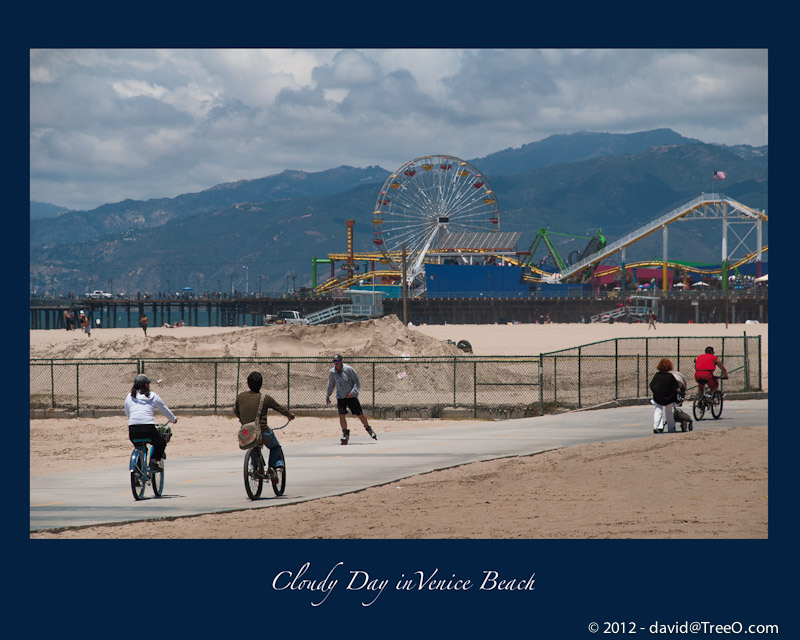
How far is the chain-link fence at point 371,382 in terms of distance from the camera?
29266 millimetres

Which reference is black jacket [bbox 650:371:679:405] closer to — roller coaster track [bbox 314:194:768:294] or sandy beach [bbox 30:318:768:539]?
sandy beach [bbox 30:318:768:539]

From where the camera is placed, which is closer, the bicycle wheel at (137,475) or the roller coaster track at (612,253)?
the bicycle wheel at (137,475)

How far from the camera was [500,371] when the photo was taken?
36.0 meters

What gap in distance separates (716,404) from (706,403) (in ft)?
1.42

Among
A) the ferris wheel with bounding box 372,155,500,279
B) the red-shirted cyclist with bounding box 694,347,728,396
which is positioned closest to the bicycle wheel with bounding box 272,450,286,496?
the red-shirted cyclist with bounding box 694,347,728,396

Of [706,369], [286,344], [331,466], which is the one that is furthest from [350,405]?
[286,344]

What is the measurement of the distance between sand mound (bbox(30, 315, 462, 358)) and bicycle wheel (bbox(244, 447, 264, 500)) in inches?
1034

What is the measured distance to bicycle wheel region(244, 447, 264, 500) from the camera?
12492 millimetres

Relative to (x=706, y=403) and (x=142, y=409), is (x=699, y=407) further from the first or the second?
(x=142, y=409)

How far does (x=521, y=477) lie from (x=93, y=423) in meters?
14.5

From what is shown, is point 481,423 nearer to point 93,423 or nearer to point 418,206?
point 93,423

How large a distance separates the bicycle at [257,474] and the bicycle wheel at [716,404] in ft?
40.7

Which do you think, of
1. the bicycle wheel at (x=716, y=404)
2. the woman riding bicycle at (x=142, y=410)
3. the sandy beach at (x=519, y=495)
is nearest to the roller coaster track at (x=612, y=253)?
the bicycle wheel at (x=716, y=404)

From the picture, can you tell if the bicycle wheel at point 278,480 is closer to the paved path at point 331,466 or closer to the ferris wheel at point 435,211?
the paved path at point 331,466
